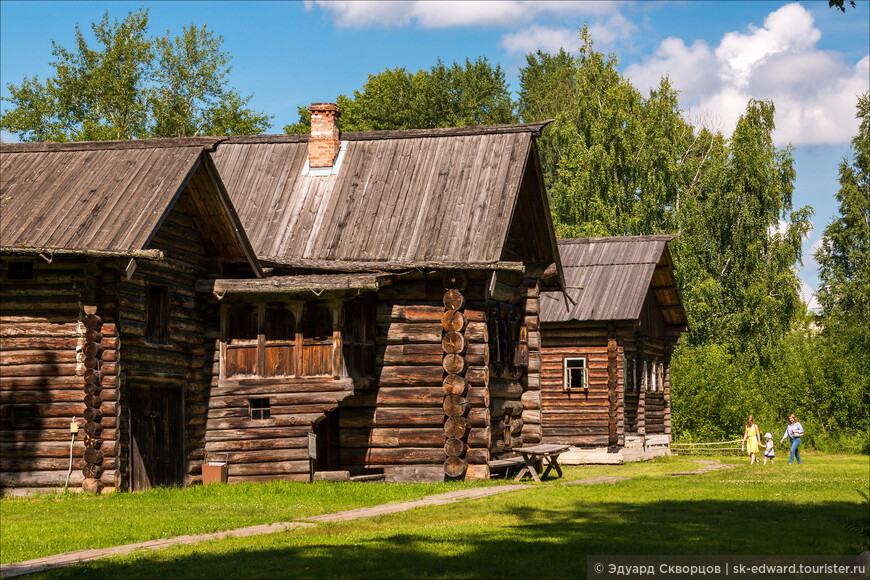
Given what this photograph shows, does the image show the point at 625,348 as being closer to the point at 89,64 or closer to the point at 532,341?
the point at 532,341

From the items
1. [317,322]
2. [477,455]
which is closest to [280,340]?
[317,322]

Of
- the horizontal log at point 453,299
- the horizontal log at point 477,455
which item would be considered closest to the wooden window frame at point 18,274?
the horizontal log at point 453,299

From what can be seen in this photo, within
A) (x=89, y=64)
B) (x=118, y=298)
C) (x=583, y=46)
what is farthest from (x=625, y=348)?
(x=89, y=64)

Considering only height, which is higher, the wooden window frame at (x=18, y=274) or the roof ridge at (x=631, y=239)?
the roof ridge at (x=631, y=239)

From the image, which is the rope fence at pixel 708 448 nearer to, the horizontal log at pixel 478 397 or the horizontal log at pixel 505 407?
the horizontal log at pixel 505 407

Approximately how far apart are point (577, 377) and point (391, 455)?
13674mm

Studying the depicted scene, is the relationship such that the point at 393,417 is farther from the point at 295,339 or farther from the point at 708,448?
the point at 708,448

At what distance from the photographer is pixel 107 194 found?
74.7ft

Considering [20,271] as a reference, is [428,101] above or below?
above

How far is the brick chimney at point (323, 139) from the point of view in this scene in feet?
94.6

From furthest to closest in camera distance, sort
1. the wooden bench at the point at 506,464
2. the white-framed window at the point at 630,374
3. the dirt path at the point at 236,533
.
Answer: the white-framed window at the point at 630,374, the wooden bench at the point at 506,464, the dirt path at the point at 236,533

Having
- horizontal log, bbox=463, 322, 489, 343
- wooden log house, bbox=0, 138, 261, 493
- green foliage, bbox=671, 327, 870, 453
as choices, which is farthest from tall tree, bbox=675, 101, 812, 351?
wooden log house, bbox=0, 138, 261, 493

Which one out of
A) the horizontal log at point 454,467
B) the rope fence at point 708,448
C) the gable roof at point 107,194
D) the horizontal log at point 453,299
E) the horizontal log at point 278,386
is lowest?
the rope fence at point 708,448

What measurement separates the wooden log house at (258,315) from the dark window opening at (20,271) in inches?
1.4
